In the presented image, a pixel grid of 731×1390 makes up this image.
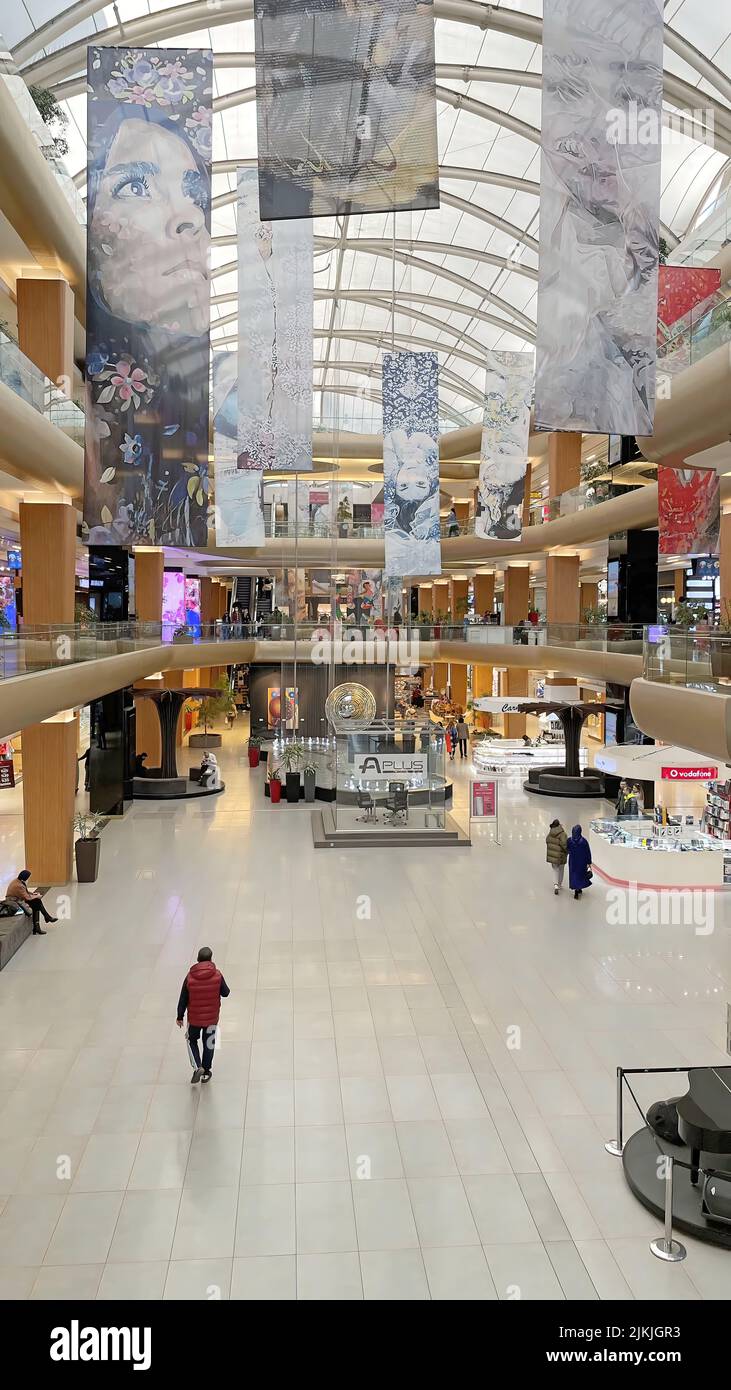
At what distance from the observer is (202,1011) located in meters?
9.62

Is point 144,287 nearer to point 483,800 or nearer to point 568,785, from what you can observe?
point 483,800

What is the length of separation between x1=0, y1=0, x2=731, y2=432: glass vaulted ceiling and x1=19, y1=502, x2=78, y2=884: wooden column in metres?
8.56

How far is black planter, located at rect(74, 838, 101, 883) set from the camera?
57.8 feet

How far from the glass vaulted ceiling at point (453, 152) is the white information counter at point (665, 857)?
12.9m

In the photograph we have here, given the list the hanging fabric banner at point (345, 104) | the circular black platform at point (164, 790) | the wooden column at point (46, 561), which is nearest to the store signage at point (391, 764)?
the circular black platform at point (164, 790)

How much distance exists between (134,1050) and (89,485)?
6511 mm

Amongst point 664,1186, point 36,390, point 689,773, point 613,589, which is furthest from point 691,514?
point 613,589

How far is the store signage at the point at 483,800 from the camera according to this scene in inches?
812

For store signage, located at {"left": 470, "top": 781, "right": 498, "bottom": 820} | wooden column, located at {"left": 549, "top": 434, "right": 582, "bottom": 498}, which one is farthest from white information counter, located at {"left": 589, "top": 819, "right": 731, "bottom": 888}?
wooden column, located at {"left": 549, "top": 434, "right": 582, "bottom": 498}

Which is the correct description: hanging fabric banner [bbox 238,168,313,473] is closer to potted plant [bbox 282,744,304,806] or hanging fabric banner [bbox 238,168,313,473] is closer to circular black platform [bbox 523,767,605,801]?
potted plant [bbox 282,744,304,806]

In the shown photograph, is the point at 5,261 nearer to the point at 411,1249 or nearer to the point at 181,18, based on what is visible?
the point at 181,18

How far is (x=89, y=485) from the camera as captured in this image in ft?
37.2

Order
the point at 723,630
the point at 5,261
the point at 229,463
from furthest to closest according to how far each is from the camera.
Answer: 1. the point at 229,463
2. the point at 5,261
3. the point at 723,630
